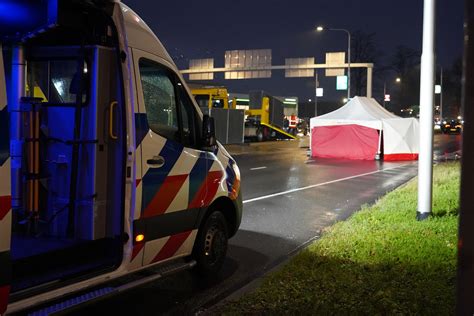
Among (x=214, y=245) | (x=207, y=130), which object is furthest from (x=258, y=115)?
(x=207, y=130)

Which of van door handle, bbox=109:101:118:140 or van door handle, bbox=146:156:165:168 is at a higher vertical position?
van door handle, bbox=109:101:118:140

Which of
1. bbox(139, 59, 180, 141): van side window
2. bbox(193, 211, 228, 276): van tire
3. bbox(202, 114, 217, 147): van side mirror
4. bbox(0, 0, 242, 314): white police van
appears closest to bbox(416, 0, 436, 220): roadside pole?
bbox(193, 211, 228, 276): van tire

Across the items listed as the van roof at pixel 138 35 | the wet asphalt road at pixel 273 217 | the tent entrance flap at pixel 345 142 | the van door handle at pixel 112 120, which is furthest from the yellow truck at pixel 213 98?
the van door handle at pixel 112 120

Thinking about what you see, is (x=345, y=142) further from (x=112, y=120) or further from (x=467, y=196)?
(x=467, y=196)

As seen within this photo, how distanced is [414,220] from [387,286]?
12.4 ft

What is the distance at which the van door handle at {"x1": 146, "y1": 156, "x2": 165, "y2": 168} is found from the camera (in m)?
5.08

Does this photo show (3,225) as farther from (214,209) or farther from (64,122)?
(214,209)

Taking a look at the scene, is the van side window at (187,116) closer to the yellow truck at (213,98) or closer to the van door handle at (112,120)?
the van door handle at (112,120)

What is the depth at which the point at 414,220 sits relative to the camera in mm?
8883

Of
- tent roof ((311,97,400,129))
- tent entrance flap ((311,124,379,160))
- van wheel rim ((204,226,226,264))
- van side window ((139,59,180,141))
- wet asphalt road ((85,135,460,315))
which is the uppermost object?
tent roof ((311,97,400,129))

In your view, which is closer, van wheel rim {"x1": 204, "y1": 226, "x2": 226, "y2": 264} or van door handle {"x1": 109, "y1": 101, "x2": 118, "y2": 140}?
van door handle {"x1": 109, "y1": 101, "x2": 118, "y2": 140}

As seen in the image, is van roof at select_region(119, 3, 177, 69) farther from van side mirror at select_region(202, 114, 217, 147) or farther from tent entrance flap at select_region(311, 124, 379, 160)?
tent entrance flap at select_region(311, 124, 379, 160)

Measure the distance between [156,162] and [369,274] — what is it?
2482 millimetres

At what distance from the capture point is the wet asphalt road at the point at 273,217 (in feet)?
18.3
